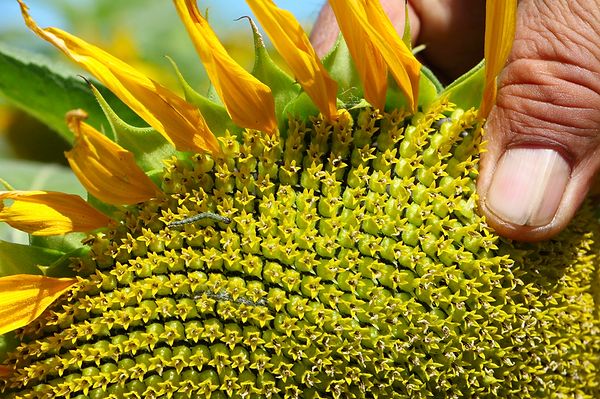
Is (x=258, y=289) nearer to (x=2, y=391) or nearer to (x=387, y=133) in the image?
(x=387, y=133)

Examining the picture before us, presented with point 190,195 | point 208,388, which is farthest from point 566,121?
point 208,388

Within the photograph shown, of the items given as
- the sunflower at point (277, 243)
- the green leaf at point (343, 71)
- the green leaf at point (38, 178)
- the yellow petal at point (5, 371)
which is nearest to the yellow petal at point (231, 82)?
the sunflower at point (277, 243)

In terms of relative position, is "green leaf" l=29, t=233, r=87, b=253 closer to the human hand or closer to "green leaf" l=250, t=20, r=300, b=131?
"green leaf" l=250, t=20, r=300, b=131

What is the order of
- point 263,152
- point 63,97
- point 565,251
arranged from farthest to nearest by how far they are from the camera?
1. point 63,97
2. point 565,251
3. point 263,152

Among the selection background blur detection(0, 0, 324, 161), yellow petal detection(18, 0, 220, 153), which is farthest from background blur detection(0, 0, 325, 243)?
yellow petal detection(18, 0, 220, 153)

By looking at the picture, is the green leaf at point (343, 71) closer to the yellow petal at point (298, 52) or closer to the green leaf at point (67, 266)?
the yellow petal at point (298, 52)

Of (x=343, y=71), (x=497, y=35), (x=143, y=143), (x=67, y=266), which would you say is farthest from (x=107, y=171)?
(x=497, y=35)
